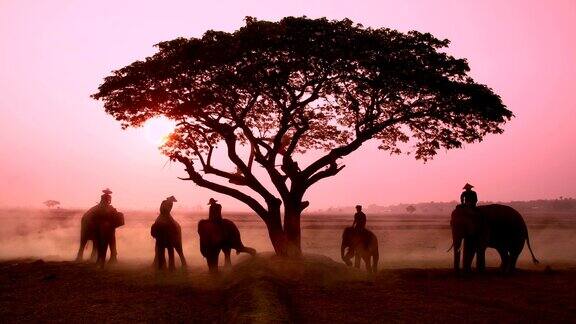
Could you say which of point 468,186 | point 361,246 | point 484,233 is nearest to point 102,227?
point 361,246

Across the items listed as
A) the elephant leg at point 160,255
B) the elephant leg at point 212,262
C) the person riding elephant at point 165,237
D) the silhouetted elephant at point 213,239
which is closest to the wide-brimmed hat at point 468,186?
the silhouetted elephant at point 213,239

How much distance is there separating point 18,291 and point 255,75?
398 inches

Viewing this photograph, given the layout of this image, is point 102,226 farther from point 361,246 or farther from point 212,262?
point 361,246

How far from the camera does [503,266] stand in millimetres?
17750

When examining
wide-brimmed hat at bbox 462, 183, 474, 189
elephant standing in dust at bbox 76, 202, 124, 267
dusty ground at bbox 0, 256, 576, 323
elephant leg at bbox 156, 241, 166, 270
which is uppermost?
wide-brimmed hat at bbox 462, 183, 474, 189

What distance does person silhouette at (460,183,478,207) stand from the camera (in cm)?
1695

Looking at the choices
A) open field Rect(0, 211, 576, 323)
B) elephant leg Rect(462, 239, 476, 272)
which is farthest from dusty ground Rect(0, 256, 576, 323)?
elephant leg Rect(462, 239, 476, 272)

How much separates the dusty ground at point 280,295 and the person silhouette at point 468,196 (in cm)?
228

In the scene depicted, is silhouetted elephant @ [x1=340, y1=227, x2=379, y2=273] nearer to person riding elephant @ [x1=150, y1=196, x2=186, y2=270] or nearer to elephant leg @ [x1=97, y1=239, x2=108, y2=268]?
person riding elephant @ [x1=150, y1=196, x2=186, y2=270]

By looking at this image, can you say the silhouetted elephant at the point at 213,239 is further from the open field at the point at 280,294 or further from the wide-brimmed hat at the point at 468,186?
the wide-brimmed hat at the point at 468,186

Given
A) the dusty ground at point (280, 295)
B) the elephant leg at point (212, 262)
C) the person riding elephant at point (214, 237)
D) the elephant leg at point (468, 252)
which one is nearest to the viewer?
the dusty ground at point (280, 295)

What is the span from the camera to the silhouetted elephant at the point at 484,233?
1627 cm

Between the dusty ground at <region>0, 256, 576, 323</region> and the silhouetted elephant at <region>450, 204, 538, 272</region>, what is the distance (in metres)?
0.72

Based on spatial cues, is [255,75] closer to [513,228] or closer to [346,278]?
[346,278]
